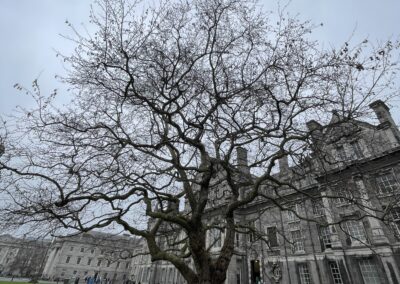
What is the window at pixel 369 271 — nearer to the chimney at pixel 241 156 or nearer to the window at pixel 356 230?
the window at pixel 356 230

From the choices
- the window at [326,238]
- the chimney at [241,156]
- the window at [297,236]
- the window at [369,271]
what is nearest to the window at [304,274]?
the window at [297,236]

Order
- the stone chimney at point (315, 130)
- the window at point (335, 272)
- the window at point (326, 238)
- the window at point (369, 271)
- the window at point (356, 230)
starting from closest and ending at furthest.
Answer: the stone chimney at point (315, 130) < the window at point (369, 271) < the window at point (356, 230) < the window at point (335, 272) < the window at point (326, 238)

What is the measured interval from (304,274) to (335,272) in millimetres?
3251

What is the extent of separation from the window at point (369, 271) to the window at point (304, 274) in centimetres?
519

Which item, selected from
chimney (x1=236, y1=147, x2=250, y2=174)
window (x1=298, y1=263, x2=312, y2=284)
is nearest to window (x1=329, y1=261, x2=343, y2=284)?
window (x1=298, y1=263, x2=312, y2=284)

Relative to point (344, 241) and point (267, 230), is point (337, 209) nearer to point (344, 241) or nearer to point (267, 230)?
point (344, 241)

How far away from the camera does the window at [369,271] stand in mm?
20053

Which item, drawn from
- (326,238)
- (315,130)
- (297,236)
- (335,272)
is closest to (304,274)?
(335,272)

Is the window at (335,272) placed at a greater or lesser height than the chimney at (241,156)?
lesser

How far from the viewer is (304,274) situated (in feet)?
80.6

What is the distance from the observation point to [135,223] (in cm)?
1289

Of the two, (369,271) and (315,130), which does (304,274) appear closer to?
(369,271)

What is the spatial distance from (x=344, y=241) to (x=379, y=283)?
3.96 meters

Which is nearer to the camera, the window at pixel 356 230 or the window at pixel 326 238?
the window at pixel 356 230
